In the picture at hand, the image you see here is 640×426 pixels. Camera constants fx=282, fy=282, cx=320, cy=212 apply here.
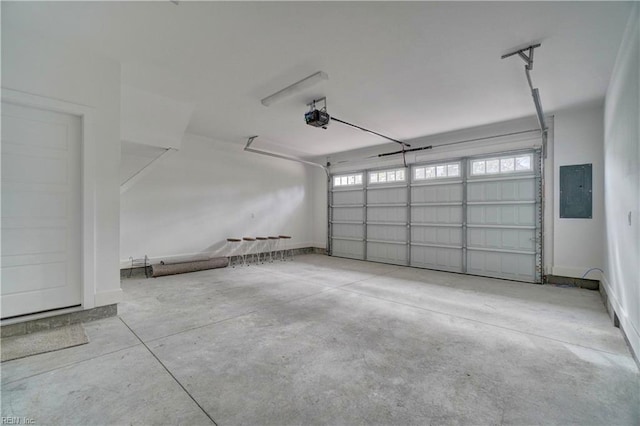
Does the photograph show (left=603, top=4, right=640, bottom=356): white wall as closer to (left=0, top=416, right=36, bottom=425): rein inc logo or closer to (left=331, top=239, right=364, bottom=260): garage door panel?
(left=0, top=416, right=36, bottom=425): rein inc logo

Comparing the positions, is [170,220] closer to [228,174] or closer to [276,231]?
[228,174]

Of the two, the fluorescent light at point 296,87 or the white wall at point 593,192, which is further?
the white wall at point 593,192

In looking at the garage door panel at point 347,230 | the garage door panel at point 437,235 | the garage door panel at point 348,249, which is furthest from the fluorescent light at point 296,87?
the garage door panel at point 348,249

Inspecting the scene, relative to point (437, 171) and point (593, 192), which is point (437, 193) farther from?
point (593, 192)

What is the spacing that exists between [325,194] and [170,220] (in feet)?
14.9

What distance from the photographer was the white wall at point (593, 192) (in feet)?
15.2

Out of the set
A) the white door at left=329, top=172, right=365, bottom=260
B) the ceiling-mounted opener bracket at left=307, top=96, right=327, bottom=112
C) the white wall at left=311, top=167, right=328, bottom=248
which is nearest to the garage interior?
the ceiling-mounted opener bracket at left=307, top=96, right=327, bottom=112

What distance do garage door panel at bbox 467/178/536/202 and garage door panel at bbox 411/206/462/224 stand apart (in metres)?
0.42

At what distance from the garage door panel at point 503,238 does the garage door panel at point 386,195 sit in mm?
1791

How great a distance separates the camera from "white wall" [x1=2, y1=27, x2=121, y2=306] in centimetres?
290

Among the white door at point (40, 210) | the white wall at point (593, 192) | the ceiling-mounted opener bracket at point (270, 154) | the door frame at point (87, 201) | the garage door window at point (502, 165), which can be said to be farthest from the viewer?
the ceiling-mounted opener bracket at point (270, 154)


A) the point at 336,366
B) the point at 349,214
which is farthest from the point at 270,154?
the point at 336,366

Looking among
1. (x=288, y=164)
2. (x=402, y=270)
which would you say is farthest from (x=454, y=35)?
(x=288, y=164)

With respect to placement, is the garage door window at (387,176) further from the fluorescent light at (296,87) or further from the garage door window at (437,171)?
the fluorescent light at (296,87)
